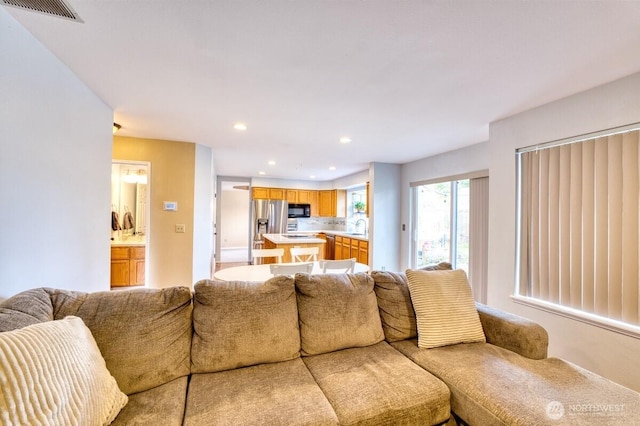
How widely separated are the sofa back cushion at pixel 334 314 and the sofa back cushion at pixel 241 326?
0.09 metres

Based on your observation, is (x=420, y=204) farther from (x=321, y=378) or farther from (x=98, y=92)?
(x=98, y=92)

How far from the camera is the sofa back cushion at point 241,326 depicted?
1.42 m

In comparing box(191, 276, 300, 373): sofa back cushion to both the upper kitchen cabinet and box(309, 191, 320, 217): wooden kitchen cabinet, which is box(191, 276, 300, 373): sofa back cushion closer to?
the upper kitchen cabinet

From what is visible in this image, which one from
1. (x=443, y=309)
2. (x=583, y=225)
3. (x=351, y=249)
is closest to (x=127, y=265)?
(x=351, y=249)

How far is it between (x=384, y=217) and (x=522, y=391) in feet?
12.1

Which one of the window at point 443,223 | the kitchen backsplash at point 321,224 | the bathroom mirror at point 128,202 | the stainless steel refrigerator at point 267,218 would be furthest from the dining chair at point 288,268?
the kitchen backsplash at point 321,224

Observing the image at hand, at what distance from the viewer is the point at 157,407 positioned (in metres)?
1.12

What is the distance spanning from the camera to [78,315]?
1.27 m

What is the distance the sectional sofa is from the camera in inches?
38.7

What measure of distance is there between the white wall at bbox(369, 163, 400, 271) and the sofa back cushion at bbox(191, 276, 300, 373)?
336cm

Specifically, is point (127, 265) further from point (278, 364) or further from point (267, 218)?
point (278, 364)

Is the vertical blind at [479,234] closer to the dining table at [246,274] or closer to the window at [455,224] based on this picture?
the window at [455,224]

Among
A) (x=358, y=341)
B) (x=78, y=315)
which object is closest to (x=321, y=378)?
(x=358, y=341)

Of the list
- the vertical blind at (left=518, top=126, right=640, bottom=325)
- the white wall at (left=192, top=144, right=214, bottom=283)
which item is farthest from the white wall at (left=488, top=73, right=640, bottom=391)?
the white wall at (left=192, top=144, right=214, bottom=283)
